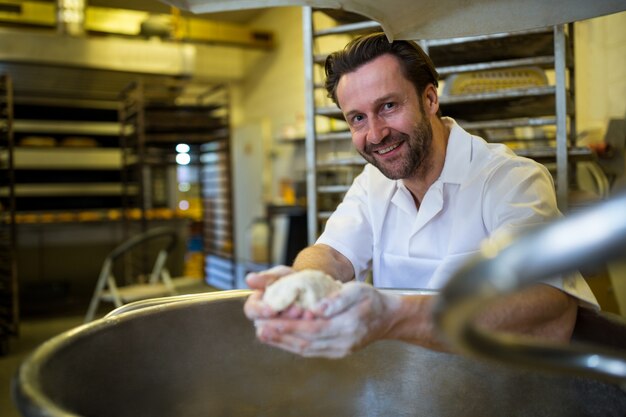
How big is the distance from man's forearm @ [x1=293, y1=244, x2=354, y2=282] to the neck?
27 centimetres

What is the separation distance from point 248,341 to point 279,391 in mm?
132

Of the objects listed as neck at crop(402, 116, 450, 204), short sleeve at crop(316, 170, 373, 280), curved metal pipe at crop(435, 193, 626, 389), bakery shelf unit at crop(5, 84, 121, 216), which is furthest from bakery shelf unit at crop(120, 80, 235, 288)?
curved metal pipe at crop(435, 193, 626, 389)

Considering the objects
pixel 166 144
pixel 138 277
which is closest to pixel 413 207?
pixel 138 277

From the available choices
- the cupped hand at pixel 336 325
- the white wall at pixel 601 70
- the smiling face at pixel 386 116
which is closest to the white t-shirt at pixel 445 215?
the smiling face at pixel 386 116

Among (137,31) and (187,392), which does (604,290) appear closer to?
(187,392)

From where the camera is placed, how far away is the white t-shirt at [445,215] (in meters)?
1.12

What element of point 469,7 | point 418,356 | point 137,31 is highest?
point 137,31

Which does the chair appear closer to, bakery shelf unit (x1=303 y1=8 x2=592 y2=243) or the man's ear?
bakery shelf unit (x1=303 y1=8 x2=592 y2=243)

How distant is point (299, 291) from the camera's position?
0.82m

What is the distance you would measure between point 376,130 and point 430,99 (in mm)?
216

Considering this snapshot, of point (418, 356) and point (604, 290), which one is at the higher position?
point (418, 356)

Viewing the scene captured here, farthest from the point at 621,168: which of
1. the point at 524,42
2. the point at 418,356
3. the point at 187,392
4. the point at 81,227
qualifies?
the point at 81,227

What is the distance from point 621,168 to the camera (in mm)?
2430

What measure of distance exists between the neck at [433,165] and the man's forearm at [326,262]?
27 centimetres
